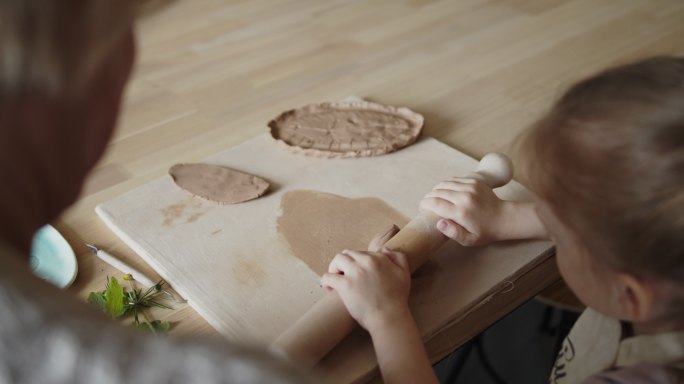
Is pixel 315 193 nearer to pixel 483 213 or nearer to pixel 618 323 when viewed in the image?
pixel 483 213

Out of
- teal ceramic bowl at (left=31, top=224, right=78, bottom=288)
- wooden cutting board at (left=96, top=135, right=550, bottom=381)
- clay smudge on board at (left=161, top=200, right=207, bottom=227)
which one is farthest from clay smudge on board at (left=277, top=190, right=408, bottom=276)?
teal ceramic bowl at (left=31, top=224, right=78, bottom=288)

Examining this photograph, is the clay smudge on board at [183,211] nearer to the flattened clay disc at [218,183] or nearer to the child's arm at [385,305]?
the flattened clay disc at [218,183]

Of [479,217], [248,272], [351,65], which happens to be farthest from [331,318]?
[351,65]

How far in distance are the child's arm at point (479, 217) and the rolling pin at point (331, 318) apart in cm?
2

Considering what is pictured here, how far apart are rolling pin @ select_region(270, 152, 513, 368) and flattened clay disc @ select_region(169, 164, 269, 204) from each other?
26 centimetres

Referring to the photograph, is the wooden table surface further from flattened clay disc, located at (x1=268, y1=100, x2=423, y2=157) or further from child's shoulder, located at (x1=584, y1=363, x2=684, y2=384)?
child's shoulder, located at (x1=584, y1=363, x2=684, y2=384)

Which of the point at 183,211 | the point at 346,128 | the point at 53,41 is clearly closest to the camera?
the point at 53,41

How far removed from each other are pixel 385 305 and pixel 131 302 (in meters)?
0.32

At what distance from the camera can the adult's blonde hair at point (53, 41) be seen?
1.17 feet

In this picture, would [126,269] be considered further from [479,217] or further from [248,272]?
[479,217]

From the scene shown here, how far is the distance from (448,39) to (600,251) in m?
0.99

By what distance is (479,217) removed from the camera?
908 millimetres

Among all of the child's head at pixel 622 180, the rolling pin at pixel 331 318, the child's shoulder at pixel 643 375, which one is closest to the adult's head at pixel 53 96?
the rolling pin at pixel 331 318

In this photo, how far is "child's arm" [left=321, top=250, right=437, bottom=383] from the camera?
727 millimetres
